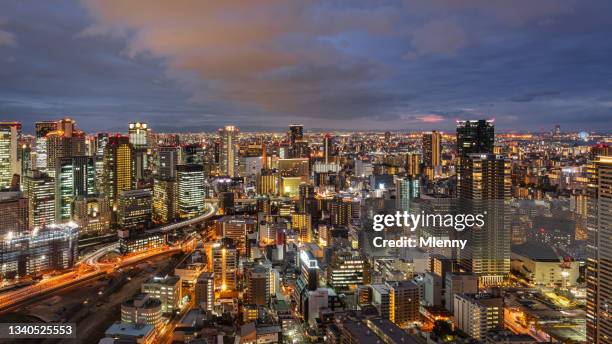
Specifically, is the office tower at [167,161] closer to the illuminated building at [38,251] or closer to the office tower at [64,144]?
the office tower at [64,144]

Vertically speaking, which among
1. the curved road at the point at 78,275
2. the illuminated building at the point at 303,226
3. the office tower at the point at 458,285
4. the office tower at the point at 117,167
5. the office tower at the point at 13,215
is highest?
the office tower at the point at 117,167

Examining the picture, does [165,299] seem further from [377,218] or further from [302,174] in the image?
[302,174]

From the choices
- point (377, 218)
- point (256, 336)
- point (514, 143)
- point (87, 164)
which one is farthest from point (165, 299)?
point (514, 143)

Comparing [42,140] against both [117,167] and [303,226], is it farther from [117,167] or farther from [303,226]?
[303,226]

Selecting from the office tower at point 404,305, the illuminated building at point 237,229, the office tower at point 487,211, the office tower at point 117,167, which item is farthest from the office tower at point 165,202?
the office tower at point 404,305

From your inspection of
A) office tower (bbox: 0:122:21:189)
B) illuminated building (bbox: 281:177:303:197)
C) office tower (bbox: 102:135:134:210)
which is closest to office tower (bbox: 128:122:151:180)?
office tower (bbox: 102:135:134:210)
